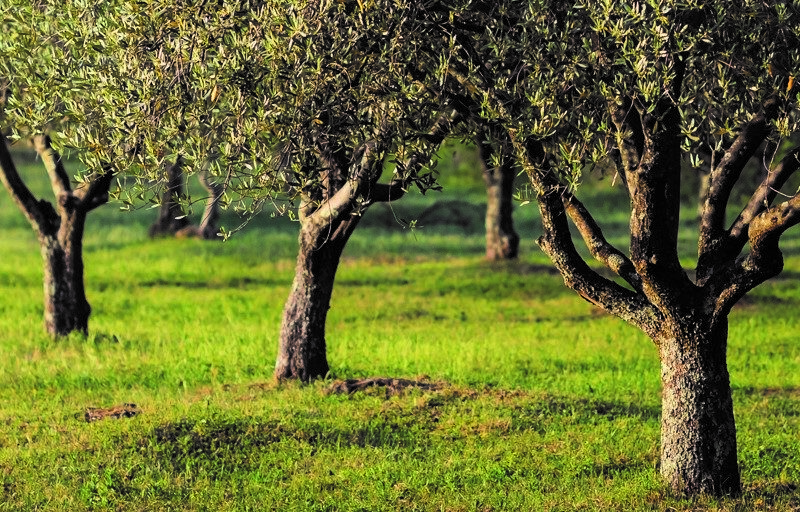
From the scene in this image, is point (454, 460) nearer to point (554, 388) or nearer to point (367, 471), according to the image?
point (367, 471)

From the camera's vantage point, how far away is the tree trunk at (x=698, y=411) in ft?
45.7

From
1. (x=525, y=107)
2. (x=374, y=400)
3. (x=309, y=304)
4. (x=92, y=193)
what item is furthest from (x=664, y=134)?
(x=92, y=193)

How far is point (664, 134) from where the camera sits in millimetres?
13500

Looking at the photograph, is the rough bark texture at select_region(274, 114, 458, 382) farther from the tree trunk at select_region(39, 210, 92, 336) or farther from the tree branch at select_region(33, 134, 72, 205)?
the tree branch at select_region(33, 134, 72, 205)

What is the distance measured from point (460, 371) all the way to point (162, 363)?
6132 millimetres

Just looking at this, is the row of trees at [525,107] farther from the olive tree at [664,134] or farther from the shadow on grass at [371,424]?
the shadow on grass at [371,424]

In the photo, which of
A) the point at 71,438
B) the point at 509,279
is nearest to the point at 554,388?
the point at 71,438

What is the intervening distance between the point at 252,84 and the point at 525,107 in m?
3.06

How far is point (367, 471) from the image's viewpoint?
1544 centimetres

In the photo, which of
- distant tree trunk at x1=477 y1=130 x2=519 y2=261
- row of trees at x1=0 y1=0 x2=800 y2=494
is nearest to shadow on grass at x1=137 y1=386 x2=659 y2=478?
row of trees at x1=0 y1=0 x2=800 y2=494

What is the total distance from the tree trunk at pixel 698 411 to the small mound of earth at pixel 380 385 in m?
6.49

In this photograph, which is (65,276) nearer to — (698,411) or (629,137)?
(629,137)

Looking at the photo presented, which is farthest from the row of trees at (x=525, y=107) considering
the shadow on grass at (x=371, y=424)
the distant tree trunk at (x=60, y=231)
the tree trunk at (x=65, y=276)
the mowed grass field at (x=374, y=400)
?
the tree trunk at (x=65, y=276)

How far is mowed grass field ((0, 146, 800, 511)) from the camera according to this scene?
1477 centimetres
